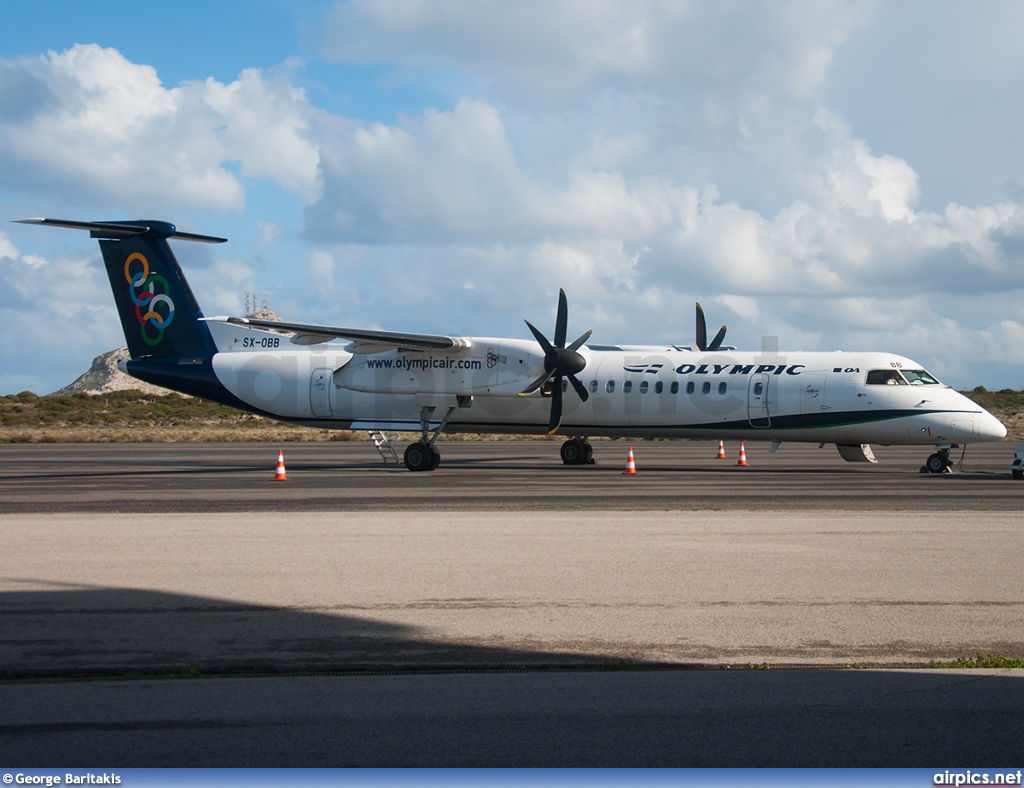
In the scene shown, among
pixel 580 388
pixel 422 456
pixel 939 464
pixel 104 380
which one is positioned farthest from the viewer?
pixel 104 380

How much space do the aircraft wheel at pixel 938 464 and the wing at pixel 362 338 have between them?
486 inches

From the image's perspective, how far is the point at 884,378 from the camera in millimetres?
24328

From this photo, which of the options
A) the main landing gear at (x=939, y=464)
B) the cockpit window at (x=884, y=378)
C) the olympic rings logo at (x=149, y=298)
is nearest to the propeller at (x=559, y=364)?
the cockpit window at (x=884, y=378)

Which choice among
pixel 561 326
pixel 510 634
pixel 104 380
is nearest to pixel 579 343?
pixel 561 326

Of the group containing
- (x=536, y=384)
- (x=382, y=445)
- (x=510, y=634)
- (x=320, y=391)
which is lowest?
(x=510, y=634)

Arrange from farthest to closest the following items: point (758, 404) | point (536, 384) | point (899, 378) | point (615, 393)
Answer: point (615, 393) → point (536, 384) → point (758, 404) → point (899, 378)

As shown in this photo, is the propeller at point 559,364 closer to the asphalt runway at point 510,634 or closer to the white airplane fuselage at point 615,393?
the white airplane fuselage at point 615,393

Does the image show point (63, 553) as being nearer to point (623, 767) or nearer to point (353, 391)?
point (623, 767)

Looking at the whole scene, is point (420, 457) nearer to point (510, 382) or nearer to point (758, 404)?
point (510, 382)

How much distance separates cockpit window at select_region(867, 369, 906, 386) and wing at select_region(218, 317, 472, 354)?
10.6 metres

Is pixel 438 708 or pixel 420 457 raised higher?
pixel 420 457

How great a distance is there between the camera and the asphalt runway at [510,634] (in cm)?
495

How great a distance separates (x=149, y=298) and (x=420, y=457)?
964 centimetres

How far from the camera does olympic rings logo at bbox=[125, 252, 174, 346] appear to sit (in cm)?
2831
